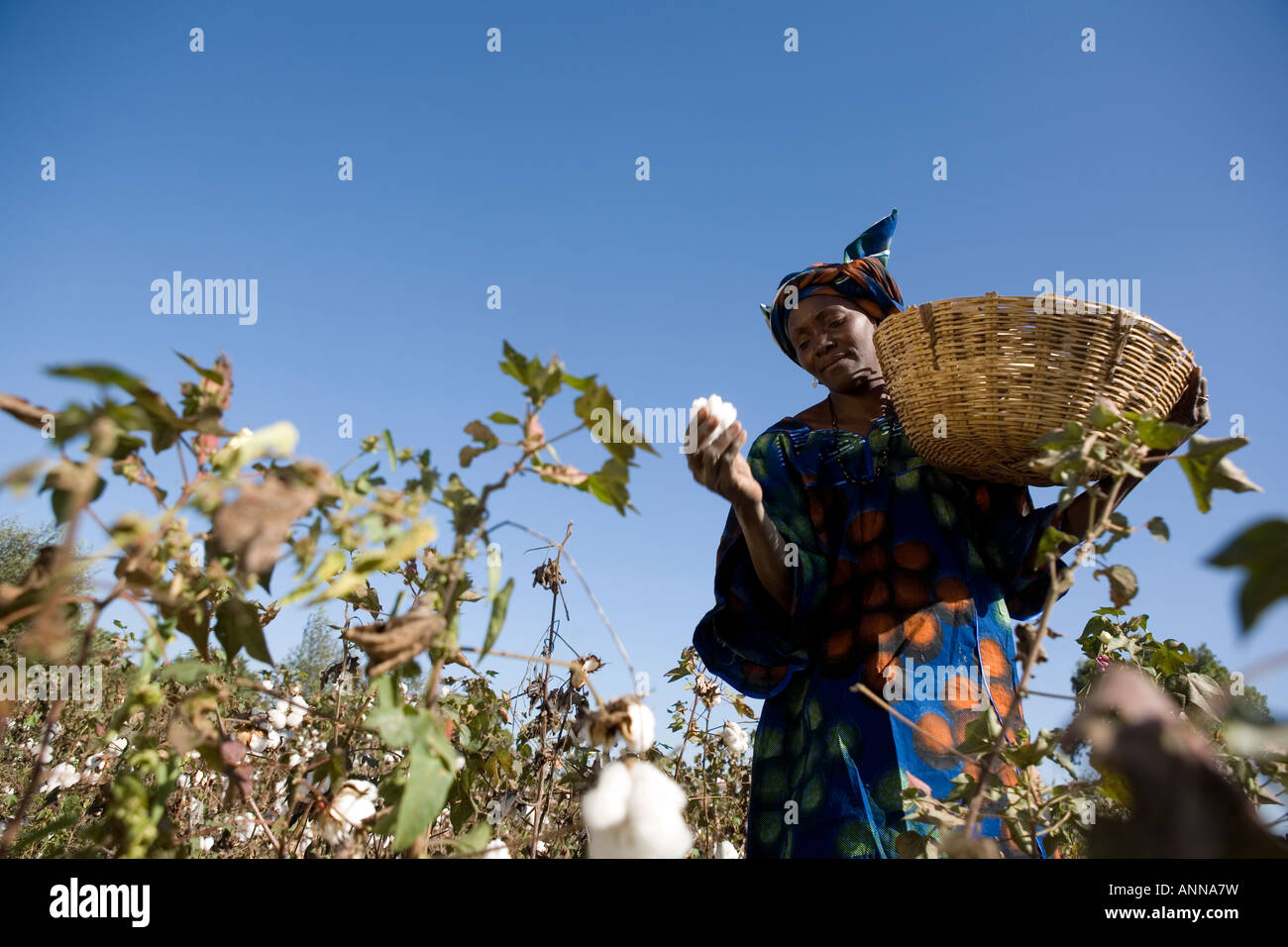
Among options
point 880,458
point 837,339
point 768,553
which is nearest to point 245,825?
point 768,553

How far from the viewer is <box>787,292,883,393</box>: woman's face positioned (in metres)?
2.07

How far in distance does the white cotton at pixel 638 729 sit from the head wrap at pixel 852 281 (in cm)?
170

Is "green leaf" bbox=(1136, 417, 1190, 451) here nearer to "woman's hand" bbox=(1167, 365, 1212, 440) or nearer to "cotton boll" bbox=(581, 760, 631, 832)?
"cotton boll" bbox=(581, 760, 631, 832)

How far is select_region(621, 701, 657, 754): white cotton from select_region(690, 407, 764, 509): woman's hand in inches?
28.8

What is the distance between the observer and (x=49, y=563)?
1.90 ft

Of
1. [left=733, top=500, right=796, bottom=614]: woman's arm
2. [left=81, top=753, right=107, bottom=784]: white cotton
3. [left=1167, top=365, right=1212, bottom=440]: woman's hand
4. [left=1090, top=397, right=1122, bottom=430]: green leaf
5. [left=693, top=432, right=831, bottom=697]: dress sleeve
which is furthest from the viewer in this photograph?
[left=81, top=753, right=107, bottom=784]: white cotton

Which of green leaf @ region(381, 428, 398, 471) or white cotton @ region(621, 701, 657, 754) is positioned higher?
green leaf @ region(381, 428, 398, 471)

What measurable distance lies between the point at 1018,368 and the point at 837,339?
72cm

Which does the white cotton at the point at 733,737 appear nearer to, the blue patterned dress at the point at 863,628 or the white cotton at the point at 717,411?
the blue patterned dress at the point at 863,628

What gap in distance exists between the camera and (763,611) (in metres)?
1.80

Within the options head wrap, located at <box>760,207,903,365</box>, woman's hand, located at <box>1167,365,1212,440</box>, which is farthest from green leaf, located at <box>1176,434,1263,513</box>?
head wrap, located at <box>760,207,903,365</box>

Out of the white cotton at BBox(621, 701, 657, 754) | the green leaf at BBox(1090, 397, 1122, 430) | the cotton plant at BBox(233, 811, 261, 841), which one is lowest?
the cotton plant at BBox(233, 811, 261, 841)
